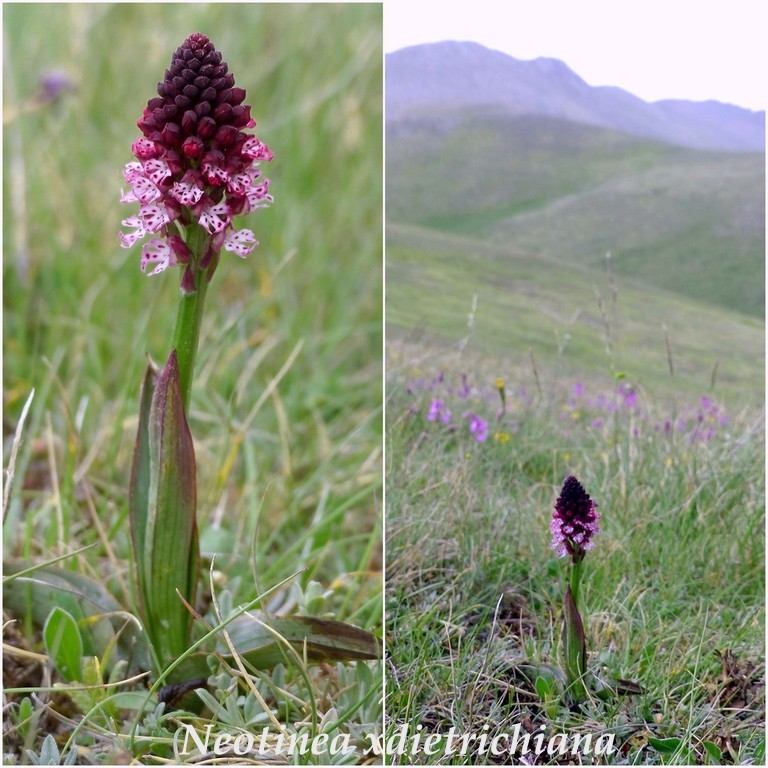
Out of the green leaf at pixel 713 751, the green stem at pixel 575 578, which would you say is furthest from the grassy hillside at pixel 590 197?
the green leaf at pixel 713 751

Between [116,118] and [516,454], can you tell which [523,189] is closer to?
[516,454]

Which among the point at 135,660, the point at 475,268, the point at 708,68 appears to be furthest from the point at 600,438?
the point at 135,660

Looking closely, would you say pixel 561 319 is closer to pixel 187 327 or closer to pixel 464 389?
pixel 464 389

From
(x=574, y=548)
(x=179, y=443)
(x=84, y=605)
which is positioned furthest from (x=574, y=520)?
(x=84, y=605)

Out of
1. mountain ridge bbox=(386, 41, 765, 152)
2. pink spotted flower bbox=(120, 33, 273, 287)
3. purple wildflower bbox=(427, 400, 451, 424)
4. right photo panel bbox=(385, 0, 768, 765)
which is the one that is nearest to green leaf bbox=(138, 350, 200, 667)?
pink spotted flower bbox=(120, 33, 273, 287)

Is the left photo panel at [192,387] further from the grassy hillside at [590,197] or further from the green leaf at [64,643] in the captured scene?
the grassy hillside at [590,197]

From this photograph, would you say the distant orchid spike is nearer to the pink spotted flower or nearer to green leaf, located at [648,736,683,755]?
green leaf, located at [648,736,683,755]
